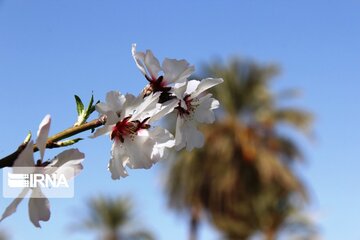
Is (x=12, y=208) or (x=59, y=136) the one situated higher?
(x=59, y=136)

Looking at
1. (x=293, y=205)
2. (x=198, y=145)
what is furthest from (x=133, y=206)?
(x=198, y=145)

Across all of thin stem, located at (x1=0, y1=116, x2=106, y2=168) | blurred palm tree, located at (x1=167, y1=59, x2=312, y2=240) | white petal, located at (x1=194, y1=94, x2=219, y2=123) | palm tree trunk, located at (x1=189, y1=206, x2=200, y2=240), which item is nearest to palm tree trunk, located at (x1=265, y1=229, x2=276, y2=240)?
blurred palm tree, located at (x1=167, y1=59, x2=312, y2=240)

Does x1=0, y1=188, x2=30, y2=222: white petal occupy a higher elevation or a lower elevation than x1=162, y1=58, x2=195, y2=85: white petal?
lower

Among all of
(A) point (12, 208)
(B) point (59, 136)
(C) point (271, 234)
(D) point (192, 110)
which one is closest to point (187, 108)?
(D) point (192, 110)

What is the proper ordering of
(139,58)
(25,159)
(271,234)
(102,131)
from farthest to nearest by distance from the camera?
1. (271,234)
2. (139,58)
3. (102,131)
4. (25,159)

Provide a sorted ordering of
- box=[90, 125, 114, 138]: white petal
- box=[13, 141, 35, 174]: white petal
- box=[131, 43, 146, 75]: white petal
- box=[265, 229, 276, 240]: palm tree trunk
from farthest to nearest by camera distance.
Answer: box=[265, 229, 276, 240]: palm tree trunk < box=[131, 43, 146, 75]: white petal < box=[90, 125, 114, 138]: white petal < box=[13, 141, 35, 174]: white petal

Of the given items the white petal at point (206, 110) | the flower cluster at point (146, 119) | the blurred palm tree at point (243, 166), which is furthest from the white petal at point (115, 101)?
the blurred palm tree at point (243, 166)

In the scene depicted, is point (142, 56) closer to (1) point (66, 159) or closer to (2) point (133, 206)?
(1) point (66, 159)

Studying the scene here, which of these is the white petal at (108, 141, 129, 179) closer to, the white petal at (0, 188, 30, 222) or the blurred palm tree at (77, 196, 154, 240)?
the white petal at (0, 188, 30, 222)

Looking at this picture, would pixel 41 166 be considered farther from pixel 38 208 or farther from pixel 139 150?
pixel 139 150
